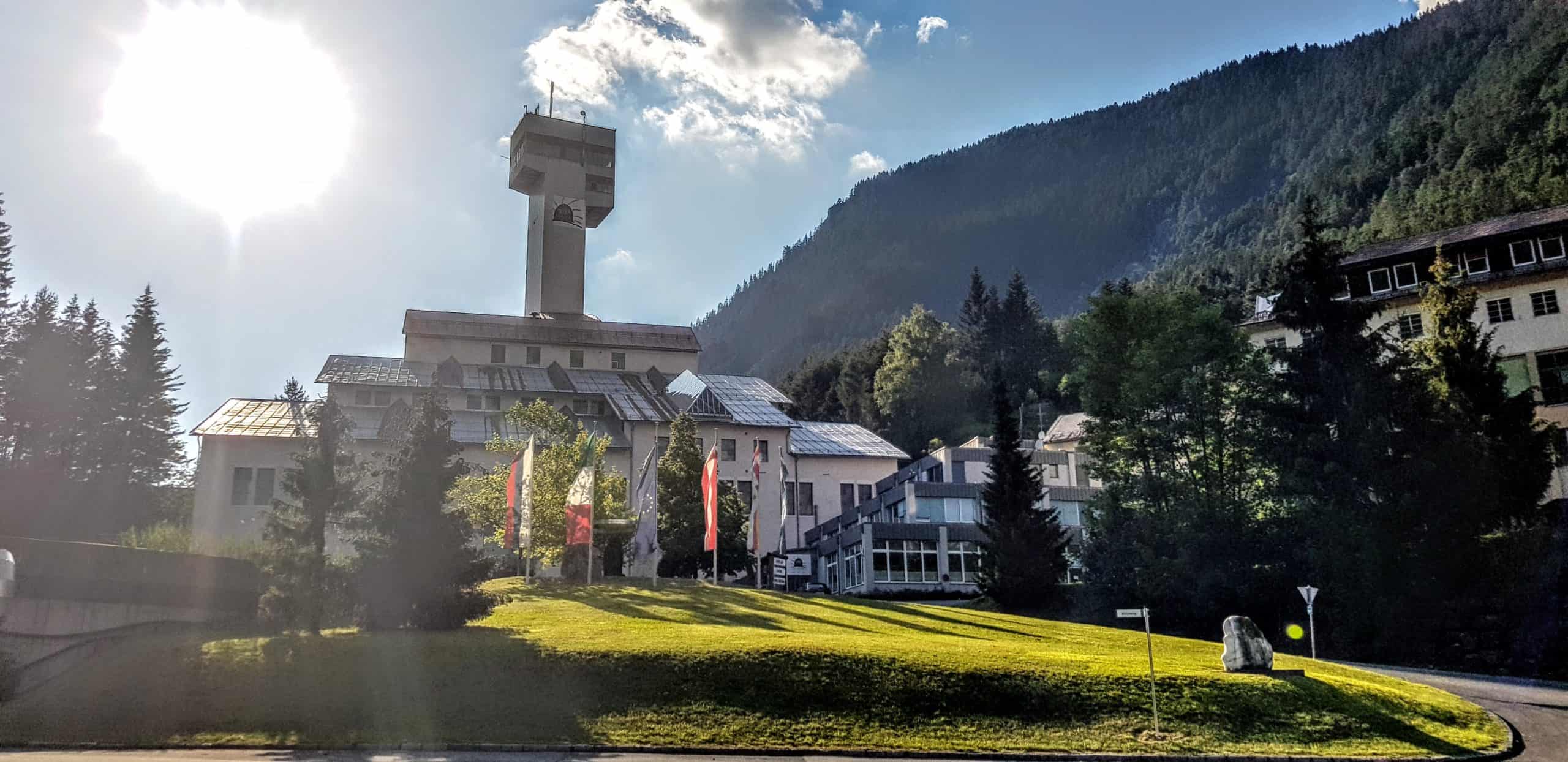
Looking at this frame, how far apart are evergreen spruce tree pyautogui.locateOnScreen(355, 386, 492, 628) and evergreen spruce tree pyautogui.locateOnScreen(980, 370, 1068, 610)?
28.0 m

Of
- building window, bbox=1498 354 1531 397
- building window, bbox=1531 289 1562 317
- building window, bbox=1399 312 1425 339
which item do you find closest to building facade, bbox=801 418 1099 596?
building window, bbox=1399 312 1425 339

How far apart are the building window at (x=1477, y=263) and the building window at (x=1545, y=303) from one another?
273 centimetres

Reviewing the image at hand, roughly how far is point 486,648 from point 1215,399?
3658 cm

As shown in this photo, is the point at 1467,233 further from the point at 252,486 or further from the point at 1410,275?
the point at 252,486

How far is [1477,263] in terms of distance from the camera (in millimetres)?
55812

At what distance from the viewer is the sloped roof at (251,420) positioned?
59812 millimetres

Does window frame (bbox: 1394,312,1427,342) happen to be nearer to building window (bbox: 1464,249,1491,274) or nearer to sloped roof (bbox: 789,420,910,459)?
building window (bbox: 1464,249,1491,274)

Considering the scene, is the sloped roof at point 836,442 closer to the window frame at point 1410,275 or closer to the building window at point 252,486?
the building window at point 252,486

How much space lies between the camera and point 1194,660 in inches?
1158

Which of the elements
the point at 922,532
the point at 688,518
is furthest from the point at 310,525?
the point at 922,532

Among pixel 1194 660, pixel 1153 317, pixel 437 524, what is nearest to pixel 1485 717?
pixel 1194 660

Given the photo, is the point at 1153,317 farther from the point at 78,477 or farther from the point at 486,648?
the point at 78,477

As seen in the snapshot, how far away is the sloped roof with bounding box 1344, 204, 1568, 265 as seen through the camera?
177ft

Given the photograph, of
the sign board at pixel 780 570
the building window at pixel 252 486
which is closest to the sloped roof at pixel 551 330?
the building window at pixel 252 486
